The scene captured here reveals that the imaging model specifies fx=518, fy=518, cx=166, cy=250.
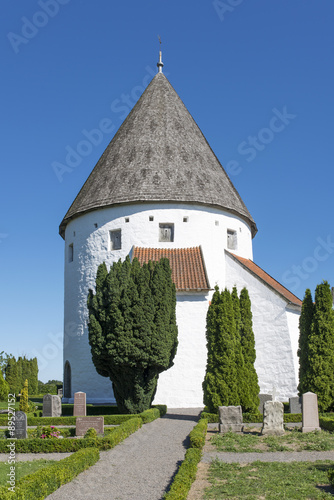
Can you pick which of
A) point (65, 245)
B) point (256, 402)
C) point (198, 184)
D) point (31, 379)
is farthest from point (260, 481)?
point (31, 379)

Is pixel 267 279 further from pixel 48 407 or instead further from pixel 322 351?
pixel 48 407

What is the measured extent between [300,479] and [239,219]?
57.4ft

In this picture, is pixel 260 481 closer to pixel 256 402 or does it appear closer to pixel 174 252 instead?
pixel 256 402

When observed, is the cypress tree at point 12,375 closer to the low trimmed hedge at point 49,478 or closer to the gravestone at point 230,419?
the gravestone at point 230,419

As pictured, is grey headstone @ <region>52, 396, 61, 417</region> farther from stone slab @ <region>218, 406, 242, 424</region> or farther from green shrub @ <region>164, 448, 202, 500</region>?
green shrub @ <region>164, 448, 202, 500</region>

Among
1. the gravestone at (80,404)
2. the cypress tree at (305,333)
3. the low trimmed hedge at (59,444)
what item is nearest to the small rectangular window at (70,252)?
the gravestone at (80,404)

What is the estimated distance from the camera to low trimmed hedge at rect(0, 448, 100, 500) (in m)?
6.22

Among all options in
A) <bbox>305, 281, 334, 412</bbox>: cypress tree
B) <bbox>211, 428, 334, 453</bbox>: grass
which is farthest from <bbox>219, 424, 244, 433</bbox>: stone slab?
<bbox>305, 281, 334, 412</bbox>: cypress tree

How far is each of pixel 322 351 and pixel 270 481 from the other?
914cm

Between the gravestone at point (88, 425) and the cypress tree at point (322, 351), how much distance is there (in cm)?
675

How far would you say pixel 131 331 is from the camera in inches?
600

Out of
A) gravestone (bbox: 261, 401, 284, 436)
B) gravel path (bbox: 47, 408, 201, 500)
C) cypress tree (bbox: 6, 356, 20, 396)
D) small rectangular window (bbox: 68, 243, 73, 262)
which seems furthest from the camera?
cypress tree (bbox: 6, 356, 20, 396)

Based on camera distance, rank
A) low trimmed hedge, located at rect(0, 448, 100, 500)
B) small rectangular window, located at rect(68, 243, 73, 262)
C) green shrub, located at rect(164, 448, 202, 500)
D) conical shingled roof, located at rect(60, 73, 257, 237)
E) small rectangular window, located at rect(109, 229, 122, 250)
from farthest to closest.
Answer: small rectangular window, located at rect(68, 243, 73, 262) < small rectangular window, located at rect(109, 229, 122, 250) < conical shingled roof, located at rect(60, 73, 257, 237) < green shrub, located at rect(164, 448, 202, 500) < low trimmed hedge, located at rect(0, 448, 100, 500)

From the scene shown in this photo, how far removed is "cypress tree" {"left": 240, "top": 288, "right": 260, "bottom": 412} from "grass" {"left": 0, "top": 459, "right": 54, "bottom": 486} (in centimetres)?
716
